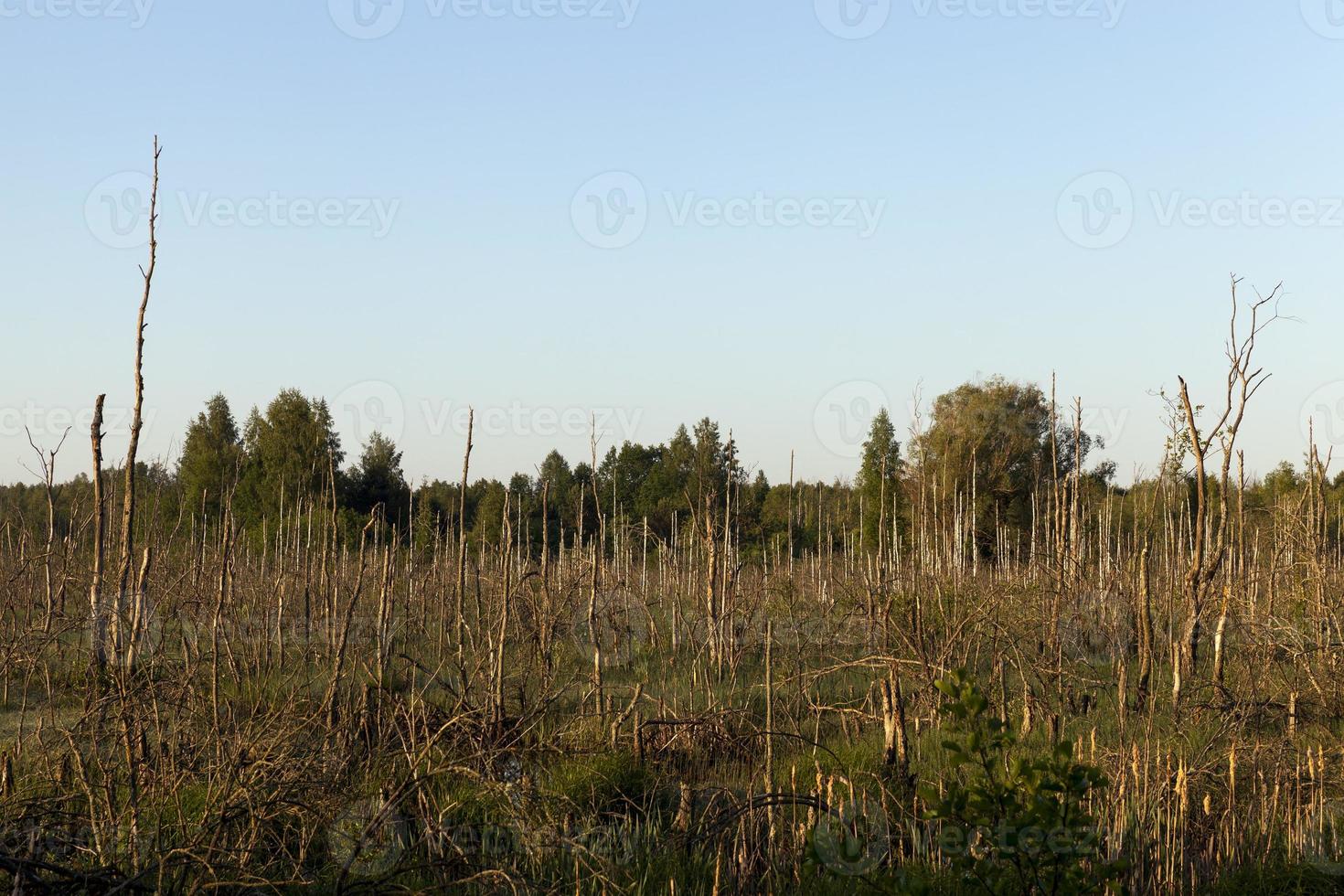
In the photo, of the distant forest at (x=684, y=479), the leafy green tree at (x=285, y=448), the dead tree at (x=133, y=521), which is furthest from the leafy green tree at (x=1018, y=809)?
the leafy green tree at (x=285, y=448)

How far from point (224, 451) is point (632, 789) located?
108 feet

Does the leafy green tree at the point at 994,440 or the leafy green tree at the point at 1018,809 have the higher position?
the leafy green tree at the point at 994,440

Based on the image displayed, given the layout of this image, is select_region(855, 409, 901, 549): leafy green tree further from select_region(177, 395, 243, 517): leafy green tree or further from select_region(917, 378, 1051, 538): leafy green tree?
select_region(177, 395, 243, 517): leafy green tree

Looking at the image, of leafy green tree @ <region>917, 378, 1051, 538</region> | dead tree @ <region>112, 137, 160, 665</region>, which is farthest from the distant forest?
dead tree @ <region>112, 137, 160, 665</region>

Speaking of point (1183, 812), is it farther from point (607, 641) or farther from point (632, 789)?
point (607, 641)

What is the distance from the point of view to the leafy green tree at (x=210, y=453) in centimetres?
3488

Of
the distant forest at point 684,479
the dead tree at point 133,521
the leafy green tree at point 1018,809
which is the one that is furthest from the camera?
the distant forest at point 684,479

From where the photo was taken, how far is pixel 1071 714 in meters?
9.09

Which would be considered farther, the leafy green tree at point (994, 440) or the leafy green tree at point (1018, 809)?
the leafy green tree at point (994, 440)

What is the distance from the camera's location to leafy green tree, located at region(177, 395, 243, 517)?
34875mm

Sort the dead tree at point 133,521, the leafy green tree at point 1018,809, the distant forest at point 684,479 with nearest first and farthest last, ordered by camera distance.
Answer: the leafy green tree at point 1018,809
the dead tree at point 133,521
the distant forest at point 684,479

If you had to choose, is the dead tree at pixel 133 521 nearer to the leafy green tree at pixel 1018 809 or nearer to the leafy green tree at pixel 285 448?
the leafy green tree at pixel 1018 809

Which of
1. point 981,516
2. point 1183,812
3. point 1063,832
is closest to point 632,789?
point 1183,812

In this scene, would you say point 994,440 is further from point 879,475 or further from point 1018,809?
point 1018,809
